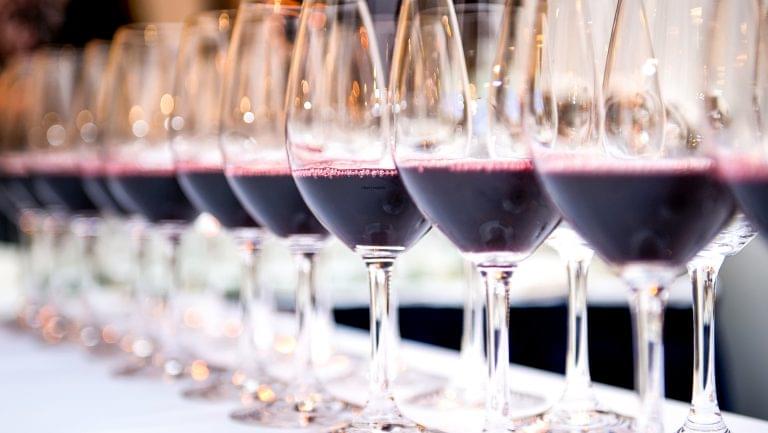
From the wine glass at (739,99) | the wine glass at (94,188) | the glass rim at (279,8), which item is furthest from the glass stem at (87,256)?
the wine glass at (739,99)

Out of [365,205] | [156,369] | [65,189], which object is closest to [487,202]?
[365,205]

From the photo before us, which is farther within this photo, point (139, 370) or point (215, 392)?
point (139, 370)

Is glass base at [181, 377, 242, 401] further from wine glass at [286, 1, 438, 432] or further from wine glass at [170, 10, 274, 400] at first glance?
wine glass at [286, 1, 438, 432]

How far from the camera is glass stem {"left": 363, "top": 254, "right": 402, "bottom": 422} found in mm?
819

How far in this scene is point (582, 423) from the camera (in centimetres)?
84

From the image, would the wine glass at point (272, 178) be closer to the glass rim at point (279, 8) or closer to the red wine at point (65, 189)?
the glass rim at point (279, 8)

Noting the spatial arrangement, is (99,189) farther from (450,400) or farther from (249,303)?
(450,400)

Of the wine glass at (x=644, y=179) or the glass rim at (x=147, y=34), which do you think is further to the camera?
the glass rim at (x=147, y=34)

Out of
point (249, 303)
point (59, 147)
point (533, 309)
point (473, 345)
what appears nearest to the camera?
point (473, 345)

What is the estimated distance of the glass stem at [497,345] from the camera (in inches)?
28.5

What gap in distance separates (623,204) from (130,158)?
859 mm

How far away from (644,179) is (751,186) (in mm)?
69

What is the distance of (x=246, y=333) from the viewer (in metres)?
1.12

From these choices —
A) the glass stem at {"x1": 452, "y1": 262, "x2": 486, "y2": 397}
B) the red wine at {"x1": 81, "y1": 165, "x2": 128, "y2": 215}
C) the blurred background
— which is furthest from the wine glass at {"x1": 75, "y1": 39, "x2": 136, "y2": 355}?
the glass stem at {"x1": 452, "y1": 262, "x2": 486, "y2": 397}
